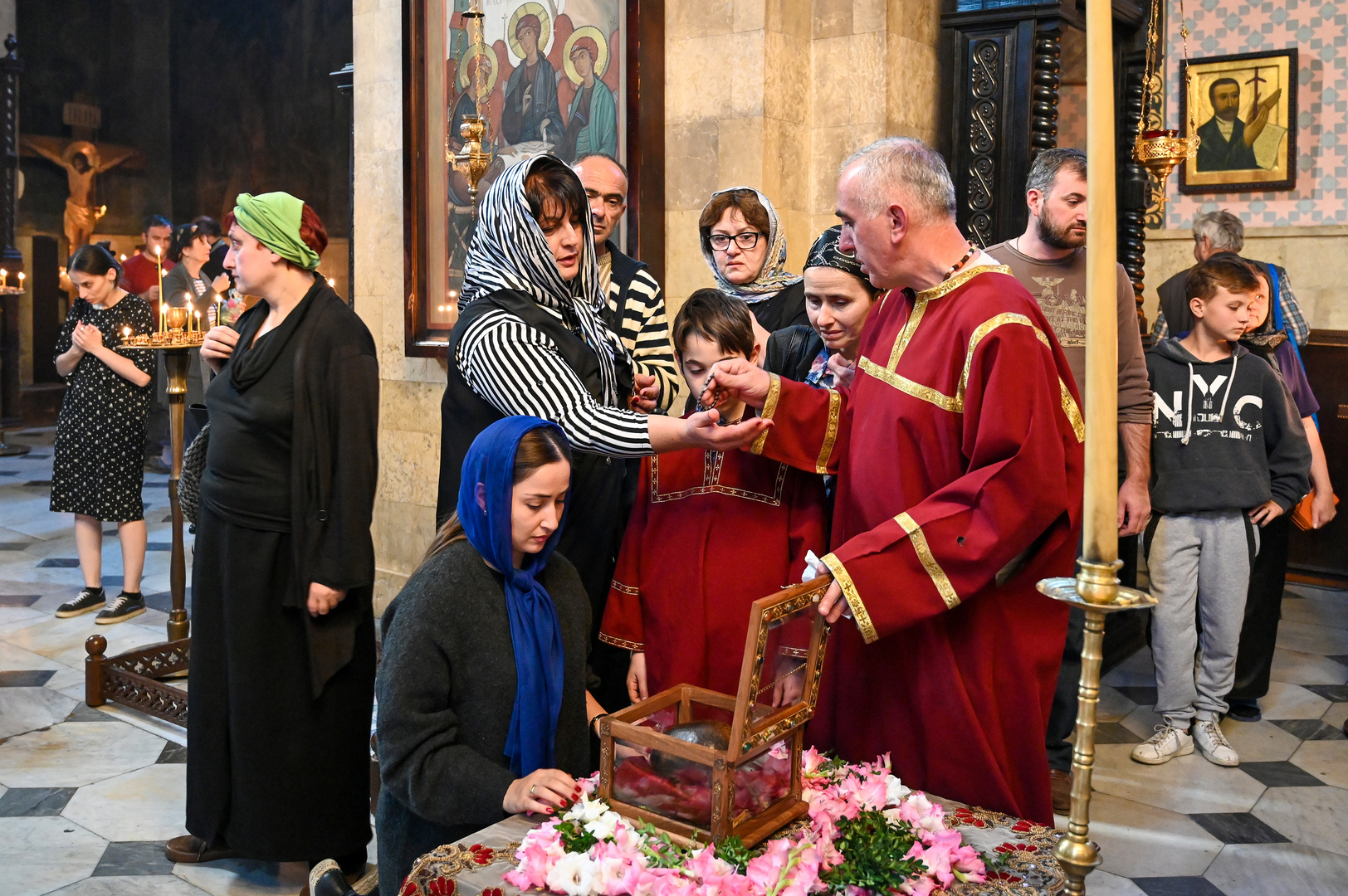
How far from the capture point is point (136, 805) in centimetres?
391

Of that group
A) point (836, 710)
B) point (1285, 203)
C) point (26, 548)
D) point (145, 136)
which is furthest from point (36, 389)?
point (836, 710)

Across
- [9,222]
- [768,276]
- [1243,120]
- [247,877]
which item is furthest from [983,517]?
[9,222]

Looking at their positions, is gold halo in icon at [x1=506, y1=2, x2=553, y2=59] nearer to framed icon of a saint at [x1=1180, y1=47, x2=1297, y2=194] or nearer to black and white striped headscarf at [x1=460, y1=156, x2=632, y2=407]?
black and white striped headscarf at [x1=460, y1=156, x2=632, y2=407]

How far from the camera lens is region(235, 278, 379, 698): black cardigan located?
10.2 feet

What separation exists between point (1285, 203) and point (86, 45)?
15.2 m

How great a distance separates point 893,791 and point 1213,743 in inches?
126

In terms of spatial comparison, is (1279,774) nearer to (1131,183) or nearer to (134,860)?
(1131,183)

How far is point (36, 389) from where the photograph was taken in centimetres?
1444

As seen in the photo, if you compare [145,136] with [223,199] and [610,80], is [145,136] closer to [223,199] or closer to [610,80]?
[223,199]

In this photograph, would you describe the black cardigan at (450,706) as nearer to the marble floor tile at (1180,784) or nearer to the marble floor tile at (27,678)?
the marble floor tile at (1180,784)

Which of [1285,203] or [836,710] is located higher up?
[1285,203]

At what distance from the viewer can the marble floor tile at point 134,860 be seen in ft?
11.3

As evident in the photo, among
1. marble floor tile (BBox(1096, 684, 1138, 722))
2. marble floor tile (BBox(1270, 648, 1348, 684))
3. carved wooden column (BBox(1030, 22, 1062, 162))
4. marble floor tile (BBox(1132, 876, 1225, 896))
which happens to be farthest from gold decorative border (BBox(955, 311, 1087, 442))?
marble floor tile (BBox(1270, 648, 1348, 684))

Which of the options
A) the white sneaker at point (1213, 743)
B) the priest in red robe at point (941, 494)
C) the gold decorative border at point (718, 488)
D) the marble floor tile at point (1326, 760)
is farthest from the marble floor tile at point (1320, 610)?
the gold decorative border at point (718, 488)
